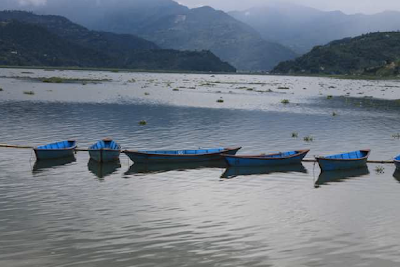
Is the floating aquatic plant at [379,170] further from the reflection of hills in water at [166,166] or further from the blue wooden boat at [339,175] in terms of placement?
the reflection of hills in water at [166,166]

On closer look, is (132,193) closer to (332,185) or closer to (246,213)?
(246,213)

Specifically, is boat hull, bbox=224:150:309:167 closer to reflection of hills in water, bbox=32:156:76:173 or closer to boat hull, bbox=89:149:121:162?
boat hull, bbox=89:149:121:162

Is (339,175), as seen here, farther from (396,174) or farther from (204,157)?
(204,157)

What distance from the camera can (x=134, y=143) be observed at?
48.1m

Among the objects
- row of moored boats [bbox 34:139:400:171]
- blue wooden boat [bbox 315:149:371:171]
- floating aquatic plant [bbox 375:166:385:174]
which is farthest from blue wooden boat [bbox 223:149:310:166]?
floating aquatic plant [bbox 375:166:385:174]

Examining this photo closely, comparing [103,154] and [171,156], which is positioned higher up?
[103,154]

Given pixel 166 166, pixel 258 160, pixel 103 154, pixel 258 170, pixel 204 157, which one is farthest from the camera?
pixel 204 157

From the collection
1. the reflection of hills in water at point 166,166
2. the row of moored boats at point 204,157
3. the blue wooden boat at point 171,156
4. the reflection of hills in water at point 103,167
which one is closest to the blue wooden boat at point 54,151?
the row of moored boats at point 204,157

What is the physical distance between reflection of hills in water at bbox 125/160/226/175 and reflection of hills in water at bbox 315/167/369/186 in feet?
27.8

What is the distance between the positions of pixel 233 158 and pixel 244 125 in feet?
94.1

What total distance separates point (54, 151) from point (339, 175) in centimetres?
2470

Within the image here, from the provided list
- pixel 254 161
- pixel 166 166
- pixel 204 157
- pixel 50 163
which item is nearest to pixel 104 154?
pixel 50 163

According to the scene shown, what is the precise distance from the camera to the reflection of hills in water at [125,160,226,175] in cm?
3656

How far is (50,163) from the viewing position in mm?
37875
